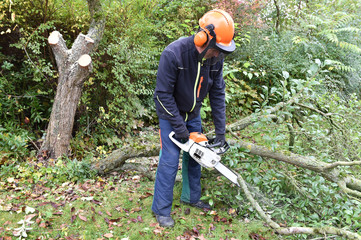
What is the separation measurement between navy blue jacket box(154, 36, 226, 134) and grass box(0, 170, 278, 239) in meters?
1.09

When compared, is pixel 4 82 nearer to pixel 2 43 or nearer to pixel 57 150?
pixel 2 43

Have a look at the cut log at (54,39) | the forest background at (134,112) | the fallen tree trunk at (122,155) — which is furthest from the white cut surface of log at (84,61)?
the fallen tree trunk at (122,155)

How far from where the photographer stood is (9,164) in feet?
11.8

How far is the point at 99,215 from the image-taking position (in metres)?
3.03

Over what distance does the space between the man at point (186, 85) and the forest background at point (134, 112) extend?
1.80 feet

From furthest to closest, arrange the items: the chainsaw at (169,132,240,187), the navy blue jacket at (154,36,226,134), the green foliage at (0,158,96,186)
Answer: the green foliage at (0,158,96,186), the chainsaw at (169,132,240,187), the navy blue jacket at (154,36,226,134)

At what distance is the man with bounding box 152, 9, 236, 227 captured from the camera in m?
2.49

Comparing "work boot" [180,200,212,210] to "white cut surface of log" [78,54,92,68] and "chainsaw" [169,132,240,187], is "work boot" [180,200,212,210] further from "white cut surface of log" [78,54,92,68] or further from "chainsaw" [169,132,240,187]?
"white cut surface of log" [78,54,92,68]

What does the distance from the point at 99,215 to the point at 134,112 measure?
7.95ft

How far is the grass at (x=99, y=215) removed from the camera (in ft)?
9.00

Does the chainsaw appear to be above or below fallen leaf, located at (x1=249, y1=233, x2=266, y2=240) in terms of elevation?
above

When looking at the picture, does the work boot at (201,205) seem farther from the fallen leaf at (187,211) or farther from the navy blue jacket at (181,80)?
the navy blue jacket at (181,80)

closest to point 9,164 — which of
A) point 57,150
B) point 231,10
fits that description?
point 57,150

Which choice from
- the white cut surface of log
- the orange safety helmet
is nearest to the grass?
the white cut surface of log
